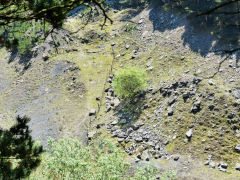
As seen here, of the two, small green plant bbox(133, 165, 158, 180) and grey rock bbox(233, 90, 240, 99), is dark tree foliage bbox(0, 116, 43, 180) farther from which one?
grey rock bbox(233, 90, 240, 99)

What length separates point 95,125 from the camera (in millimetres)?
37281

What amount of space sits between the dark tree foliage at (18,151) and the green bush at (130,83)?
29.6m

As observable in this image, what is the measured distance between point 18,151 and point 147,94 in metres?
30.6

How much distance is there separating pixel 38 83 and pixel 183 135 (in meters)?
35.2

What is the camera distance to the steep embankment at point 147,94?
90.5 feet

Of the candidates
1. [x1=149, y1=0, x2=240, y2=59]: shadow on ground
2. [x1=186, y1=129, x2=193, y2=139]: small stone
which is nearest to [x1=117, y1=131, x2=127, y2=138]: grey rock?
[x1=186, y1=129, x2=193, y2=139]: small stone

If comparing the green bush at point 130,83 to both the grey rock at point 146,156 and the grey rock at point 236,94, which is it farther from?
the grey rock at point 236,94

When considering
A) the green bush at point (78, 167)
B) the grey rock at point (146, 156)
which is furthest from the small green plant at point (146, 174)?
the grey rock at point (146, 156)

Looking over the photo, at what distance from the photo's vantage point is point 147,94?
38.2m

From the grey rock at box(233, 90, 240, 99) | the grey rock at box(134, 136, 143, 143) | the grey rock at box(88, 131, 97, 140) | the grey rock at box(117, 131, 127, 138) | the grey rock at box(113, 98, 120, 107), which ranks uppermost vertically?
the grey rock at box(233, 90, 240, 99)

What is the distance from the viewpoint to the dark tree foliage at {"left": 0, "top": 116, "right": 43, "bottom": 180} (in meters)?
8.31

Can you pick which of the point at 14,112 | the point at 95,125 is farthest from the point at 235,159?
the point at 14,112

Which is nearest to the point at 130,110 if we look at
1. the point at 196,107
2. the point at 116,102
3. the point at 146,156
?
the point at 116,102

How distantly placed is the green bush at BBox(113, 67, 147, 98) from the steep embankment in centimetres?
177
